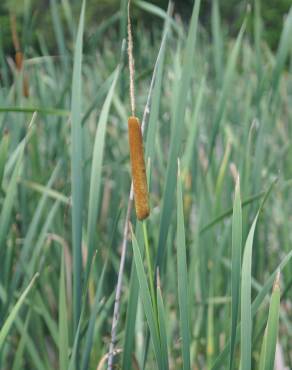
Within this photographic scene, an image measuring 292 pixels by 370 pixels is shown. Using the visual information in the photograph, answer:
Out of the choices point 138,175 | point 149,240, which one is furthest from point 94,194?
point 149,240

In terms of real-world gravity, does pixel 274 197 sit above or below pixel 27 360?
above

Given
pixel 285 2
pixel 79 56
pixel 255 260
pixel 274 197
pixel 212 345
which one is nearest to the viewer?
pixel 79 56

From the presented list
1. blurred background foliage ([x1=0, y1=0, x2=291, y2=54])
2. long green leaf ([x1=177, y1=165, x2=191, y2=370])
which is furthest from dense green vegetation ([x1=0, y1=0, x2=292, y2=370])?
blurred background foliage ([x1=0, y1=0, x2=291, y2=54])

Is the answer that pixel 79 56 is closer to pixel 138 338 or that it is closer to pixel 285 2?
pixel 138 338

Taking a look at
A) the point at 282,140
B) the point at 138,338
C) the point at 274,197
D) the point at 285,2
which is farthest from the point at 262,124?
the point at 285,2

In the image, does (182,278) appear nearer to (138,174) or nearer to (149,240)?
(138,174)

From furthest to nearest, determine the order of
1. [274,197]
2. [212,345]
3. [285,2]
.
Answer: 1. [285,2]
2. [274,197]
3. [212,345]
